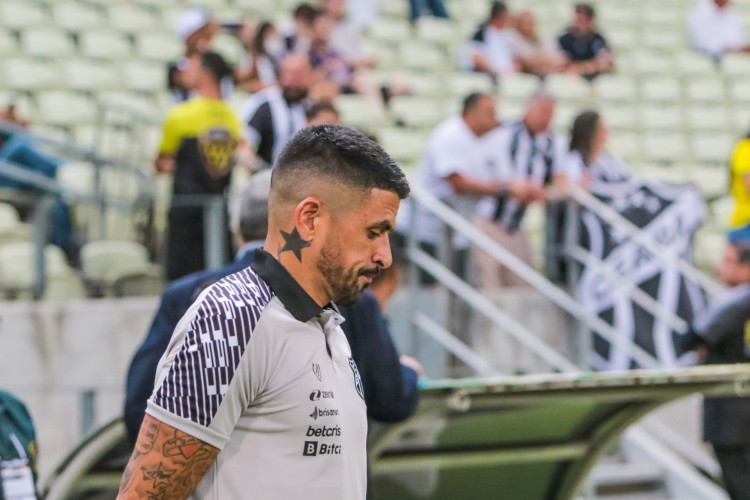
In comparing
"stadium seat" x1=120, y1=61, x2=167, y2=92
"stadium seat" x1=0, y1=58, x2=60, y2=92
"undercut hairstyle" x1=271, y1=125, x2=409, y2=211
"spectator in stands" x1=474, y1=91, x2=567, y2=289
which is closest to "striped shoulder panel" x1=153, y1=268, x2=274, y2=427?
"undercut hairstyle" x1=271, y1=125, x2=409, y2=211

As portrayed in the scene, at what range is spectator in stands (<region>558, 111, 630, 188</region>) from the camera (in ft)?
25.0

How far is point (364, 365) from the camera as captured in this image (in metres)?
3.02

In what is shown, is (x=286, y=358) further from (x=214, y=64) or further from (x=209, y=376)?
(x=214, y=64)

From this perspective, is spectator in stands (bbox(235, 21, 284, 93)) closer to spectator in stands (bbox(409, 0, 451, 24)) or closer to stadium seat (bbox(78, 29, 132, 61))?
stadium seat (bbox(78, 29, 132, 61))

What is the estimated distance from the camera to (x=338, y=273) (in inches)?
83.7

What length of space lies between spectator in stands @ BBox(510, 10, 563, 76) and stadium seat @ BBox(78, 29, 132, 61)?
3.98 metres

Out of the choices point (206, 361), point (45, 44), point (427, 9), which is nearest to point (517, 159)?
point (45, 44)

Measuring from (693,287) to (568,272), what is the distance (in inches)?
33.0

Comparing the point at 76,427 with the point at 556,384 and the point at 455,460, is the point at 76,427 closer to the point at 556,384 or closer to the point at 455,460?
the point at 455,460

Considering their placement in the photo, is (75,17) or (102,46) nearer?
(102,46)

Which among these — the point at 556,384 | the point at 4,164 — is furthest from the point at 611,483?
the point at 4,164

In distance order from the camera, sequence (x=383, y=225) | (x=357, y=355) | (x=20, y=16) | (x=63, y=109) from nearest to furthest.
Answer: (x=383, y=225) < (x=357, y=355) < (x=63, y=109) < (x=20, y=16)

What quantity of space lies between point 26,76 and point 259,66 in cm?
232

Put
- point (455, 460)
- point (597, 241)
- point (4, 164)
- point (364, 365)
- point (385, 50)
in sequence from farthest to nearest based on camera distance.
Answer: point (385, 50), point (597, 241), point (4, 164), point (455, 460), point (364, 365)
